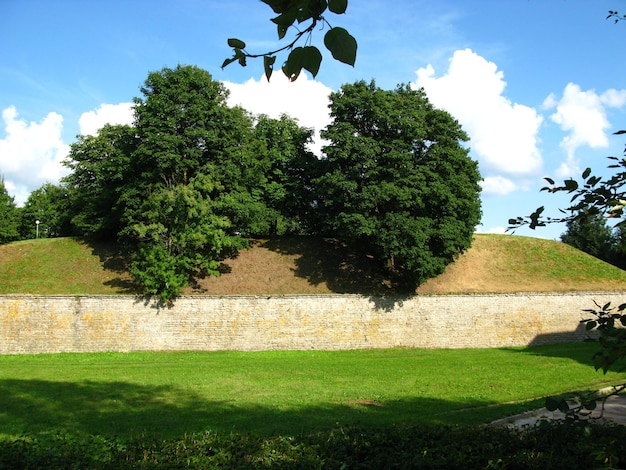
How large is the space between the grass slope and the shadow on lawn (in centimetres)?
1482

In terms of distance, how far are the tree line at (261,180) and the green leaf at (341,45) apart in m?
21.0

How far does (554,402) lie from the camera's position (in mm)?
2898

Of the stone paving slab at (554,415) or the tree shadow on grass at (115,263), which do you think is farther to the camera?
the tree shadow on grass at (115,263)

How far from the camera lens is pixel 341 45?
1.85 metres

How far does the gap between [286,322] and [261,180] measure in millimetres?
10261

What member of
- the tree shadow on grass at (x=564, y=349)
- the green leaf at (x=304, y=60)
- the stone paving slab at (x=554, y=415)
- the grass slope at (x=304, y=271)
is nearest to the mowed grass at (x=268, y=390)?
the tree shadow on grass at (x=564, y=349)

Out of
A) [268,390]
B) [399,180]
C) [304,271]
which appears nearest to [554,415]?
[268,390]

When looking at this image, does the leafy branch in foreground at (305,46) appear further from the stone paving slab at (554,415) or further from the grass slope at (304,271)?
the grass slope at (304,271)

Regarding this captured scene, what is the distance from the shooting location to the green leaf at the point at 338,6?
1.95 m

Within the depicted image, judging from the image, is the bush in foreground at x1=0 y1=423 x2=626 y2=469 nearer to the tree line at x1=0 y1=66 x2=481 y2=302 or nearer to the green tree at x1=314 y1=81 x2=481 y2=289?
the tree line at x1=0 y1=66 x2=481 y2=302

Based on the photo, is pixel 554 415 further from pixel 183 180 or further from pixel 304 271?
pixel 183 180

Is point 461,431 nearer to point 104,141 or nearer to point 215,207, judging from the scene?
point 215,207

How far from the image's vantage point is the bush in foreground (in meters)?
4.73

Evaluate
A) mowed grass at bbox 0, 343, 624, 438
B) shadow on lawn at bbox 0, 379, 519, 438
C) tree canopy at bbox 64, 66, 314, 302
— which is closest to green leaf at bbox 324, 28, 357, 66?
mowed grass at bbox 0, 343, 624, 438
